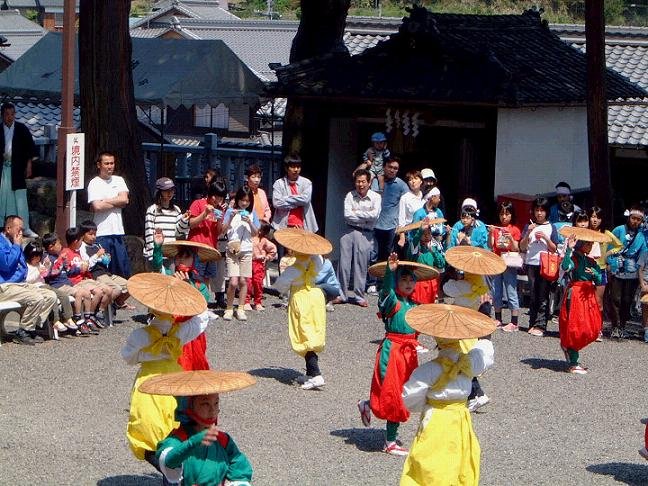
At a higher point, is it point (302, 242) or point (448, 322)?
point (302, 242)

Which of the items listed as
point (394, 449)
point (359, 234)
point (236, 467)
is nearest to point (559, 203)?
point (359, 234)

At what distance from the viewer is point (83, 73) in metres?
14.8

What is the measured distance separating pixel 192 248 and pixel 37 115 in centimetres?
1363

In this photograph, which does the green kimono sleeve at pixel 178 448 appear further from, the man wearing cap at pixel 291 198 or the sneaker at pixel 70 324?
the man wearing cap at pixel 291 198

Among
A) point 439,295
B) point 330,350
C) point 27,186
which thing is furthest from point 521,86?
point 27,186

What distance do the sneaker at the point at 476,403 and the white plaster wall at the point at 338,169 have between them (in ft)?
23.1

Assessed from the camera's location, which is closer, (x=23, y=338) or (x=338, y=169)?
(x=23, y=338)

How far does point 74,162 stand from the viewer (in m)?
12.8

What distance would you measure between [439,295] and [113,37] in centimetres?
520

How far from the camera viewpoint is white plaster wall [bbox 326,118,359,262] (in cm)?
1664

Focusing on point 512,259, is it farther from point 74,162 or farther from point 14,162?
point 14,162

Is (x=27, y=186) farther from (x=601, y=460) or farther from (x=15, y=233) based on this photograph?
(x=601, y=460)

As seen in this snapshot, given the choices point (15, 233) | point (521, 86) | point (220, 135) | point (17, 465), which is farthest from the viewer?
point (220, 135)

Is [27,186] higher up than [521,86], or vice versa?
[521,86]
